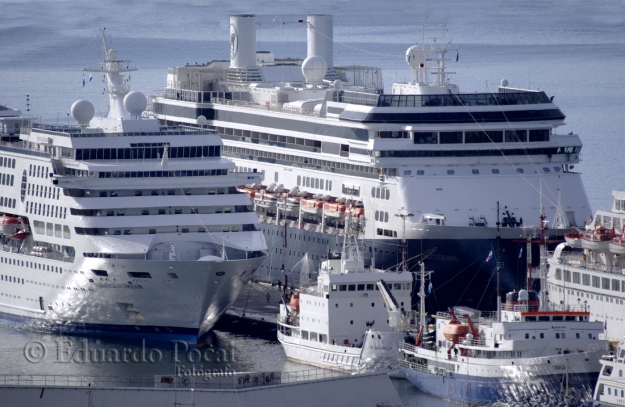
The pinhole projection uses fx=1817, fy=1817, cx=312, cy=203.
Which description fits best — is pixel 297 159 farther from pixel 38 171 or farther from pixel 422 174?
pixel 38 171

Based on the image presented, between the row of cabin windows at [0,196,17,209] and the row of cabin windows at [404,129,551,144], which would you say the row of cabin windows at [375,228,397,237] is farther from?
the row of cabin windows at [0,196,17,209]

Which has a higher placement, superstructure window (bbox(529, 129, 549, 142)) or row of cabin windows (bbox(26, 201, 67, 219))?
superstructure window (bbox(529, 129, 549, 142))

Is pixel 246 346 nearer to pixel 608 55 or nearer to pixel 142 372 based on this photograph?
pixel 142 372

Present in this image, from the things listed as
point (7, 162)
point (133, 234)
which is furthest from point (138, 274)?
point (7, 162)

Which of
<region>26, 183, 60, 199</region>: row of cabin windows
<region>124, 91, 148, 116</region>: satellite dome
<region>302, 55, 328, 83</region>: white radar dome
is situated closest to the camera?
<region>26, 183, 60, 199</region>: row of cabin windows

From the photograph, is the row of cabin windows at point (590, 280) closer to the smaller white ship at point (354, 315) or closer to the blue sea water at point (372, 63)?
the smaller white ship at point (354, 315)

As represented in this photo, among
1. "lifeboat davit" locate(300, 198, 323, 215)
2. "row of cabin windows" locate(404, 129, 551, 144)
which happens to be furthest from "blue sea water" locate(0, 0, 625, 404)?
"row of cabin windows" locate(404, 129, 551, 144)

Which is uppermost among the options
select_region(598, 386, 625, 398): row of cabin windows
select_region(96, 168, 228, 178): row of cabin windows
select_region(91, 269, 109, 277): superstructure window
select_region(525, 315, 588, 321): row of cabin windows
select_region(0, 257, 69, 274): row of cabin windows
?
select_region(96, 168, 228, 178): row of cabin windows

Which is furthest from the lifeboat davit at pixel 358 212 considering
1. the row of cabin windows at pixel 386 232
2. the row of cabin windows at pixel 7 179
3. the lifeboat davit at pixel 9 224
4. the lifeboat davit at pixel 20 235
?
the row of cabin windows at pixel 7 179
